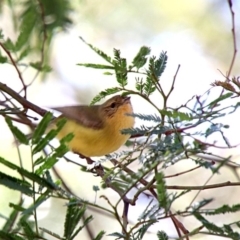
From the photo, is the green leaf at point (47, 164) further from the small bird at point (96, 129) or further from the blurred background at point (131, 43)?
the blurred background at point (131, 43)

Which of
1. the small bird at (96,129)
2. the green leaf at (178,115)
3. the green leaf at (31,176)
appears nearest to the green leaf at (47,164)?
the green leaf at (31,176)

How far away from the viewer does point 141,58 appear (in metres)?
1.32

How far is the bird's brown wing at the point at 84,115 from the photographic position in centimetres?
212

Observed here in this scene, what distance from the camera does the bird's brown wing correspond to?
6.95 feet

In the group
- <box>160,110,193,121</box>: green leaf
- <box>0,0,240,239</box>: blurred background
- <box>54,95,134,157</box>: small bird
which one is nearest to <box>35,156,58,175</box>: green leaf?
<box>160,110,193,121</box>: green leaf

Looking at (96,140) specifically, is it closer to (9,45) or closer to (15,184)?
(9,45)

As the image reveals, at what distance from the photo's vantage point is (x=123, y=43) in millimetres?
4402

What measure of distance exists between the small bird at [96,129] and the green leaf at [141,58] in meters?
0.89

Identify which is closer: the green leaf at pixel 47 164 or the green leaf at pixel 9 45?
the green leaf at pixel 47 164

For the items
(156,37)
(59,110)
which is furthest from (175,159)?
(156,37)

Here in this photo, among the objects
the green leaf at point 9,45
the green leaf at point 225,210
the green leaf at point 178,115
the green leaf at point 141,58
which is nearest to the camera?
the green leaf at point 225,210

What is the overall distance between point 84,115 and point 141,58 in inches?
40.8

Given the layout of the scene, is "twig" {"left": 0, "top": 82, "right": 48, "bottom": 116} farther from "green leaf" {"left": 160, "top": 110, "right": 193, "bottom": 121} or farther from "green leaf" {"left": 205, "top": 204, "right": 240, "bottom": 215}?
"green leaf" {"left": 205, "top": 204, "right": 240, "bottom": 215}

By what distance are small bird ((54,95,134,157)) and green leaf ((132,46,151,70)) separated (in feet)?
2.92
